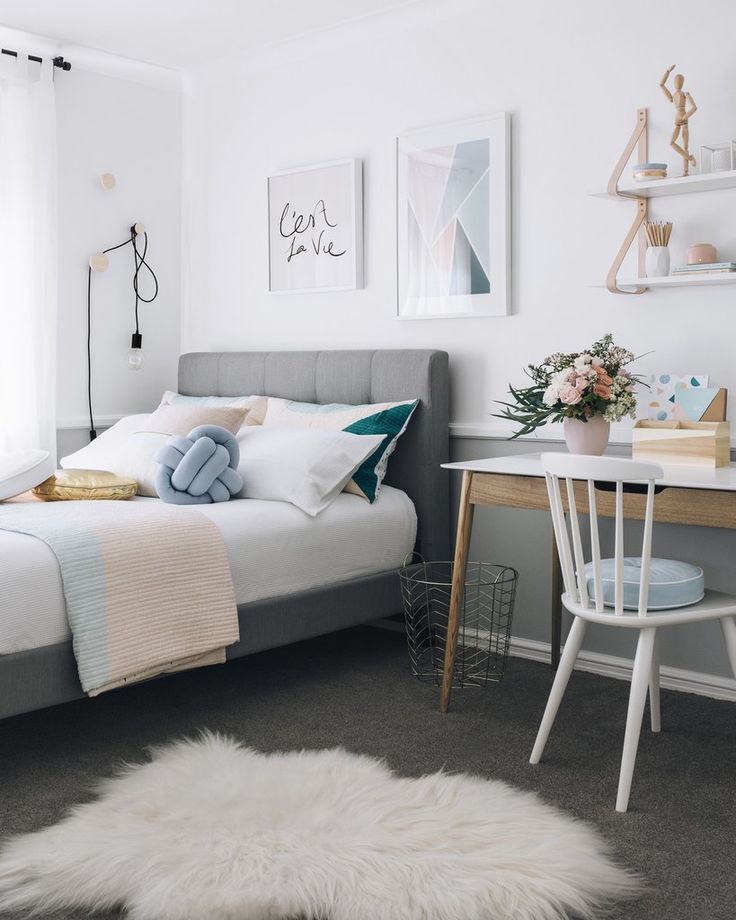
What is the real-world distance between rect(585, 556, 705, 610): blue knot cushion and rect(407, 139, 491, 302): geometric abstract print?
55.9 inches

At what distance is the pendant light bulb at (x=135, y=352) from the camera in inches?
179

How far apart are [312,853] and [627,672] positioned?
1.64 m

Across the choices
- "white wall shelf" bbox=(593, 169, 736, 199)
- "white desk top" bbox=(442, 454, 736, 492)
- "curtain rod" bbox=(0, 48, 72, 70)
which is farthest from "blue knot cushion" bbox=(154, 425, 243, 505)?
"curtain rod" bbox=(0, 48, 72, 70)

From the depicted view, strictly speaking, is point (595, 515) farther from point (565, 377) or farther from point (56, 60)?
point (56, 60)

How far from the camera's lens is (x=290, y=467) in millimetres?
3316

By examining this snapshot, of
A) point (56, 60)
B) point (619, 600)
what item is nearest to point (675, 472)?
point (619, 600)

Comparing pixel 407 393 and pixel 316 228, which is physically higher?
pixel 316 228

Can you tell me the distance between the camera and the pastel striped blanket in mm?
2547

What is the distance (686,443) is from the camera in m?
2.82

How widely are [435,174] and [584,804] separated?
7.68 feet

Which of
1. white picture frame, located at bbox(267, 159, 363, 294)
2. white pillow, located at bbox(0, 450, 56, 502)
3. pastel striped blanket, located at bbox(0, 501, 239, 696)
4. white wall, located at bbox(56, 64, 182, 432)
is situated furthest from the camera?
white wall, located at bbox(56, 64, 182, 432)

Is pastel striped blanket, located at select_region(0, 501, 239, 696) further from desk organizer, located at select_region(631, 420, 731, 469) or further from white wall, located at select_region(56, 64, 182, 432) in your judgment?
white wall, located at select_region(56, 64, 182, 432)

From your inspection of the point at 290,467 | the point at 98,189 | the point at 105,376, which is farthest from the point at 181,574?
the point at 98,189

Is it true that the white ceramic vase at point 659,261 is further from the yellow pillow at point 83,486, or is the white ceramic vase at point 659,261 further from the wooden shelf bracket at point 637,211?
the yellow pillow at point 83,486
